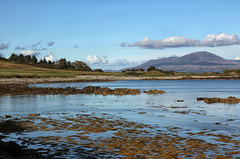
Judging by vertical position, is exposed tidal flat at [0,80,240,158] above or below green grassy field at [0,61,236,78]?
below

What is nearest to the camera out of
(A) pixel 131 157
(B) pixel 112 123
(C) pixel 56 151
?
(A) pixel 131 157

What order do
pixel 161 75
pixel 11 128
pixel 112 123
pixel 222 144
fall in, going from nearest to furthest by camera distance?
pixel 222 144, pixel 11 128, pixel 112 123, pixel 161 75

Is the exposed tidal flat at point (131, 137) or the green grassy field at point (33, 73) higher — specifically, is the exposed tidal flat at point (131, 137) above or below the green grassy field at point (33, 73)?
below

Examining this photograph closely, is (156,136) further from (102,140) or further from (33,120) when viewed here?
(33,120)

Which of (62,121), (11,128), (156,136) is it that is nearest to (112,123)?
(62,121)

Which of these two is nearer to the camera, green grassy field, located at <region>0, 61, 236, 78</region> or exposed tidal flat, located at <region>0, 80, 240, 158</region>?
exposed tidal flat, located at <region>0, 80, 240, 158</region>

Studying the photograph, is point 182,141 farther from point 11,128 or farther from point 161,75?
point 161,75

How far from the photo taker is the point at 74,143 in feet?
47.5

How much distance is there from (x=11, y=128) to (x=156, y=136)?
909 centimetres

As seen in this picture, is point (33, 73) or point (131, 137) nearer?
point (131, 137)

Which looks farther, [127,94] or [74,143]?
[127,94]

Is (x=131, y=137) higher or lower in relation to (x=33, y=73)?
lower

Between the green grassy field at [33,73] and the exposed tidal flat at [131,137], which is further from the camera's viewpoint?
the green grassy field at [33,73]

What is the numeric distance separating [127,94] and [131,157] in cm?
3890
